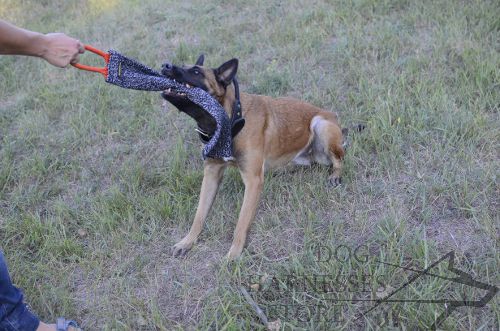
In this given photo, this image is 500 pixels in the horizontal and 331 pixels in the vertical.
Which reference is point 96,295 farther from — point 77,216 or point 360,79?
point 360,79

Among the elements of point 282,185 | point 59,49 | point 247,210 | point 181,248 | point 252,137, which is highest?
point 59,49

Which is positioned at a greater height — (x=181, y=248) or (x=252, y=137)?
(x=252, y=137)

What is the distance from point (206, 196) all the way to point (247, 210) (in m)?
0.52

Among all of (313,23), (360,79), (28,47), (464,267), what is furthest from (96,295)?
(313,23)

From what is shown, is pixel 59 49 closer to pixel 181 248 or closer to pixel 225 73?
pixel 225 73

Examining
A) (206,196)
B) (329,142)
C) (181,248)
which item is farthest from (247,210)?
(329,142)

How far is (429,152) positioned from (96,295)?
3.63 meters

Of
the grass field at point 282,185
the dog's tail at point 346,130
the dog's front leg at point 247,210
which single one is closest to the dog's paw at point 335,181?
the grass field at point 282,185

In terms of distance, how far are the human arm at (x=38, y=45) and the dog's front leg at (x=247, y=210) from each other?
71.4 inches

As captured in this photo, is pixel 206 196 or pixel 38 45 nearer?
pixel 38 45

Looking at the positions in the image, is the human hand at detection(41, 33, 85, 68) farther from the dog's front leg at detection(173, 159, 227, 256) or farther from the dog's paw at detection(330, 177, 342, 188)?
the dog's paw at detection(330, 177, 342, 188)

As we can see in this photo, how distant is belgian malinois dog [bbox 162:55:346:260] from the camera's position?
3542mm

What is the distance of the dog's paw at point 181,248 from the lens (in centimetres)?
360

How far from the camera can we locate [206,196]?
3910 mm
